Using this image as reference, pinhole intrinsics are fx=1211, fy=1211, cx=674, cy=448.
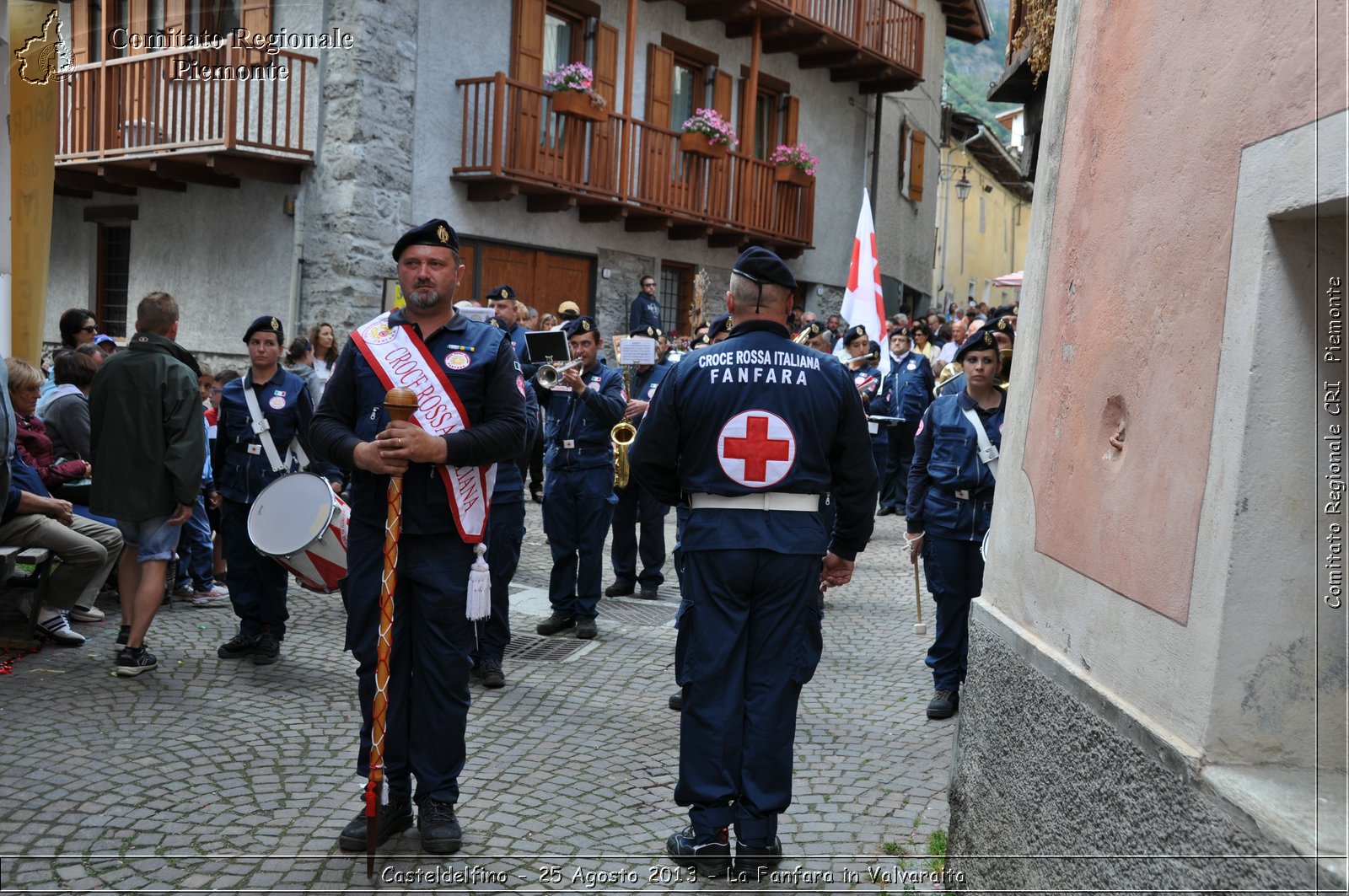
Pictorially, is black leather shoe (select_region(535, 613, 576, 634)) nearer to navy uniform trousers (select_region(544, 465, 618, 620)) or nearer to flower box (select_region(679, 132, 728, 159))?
navy uniform trousers (select_region(544, 465, 618, 620))

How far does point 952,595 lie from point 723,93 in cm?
1601

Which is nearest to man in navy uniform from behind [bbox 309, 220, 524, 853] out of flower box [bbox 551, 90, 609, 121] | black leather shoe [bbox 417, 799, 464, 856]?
black leather shoe [bbox 417, 799, 464, 856]

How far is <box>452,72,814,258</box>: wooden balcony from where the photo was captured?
51.8 ft

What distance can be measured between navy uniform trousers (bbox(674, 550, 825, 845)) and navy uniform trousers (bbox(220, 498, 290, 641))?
11.2 ft

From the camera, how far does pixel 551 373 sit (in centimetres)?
772

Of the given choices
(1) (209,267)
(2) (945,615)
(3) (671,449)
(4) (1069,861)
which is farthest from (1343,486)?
(1) (209,267)

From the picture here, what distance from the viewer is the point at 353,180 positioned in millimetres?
14562

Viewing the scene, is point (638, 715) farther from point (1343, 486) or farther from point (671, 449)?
point (1343, 486)

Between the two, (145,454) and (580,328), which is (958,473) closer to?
(580,328)

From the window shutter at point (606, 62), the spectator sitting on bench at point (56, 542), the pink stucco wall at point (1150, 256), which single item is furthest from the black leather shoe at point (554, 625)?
the window shutter at point (606, 62)

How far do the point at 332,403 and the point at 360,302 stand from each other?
35.8 feet

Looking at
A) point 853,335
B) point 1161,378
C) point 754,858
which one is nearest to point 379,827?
point 754,858

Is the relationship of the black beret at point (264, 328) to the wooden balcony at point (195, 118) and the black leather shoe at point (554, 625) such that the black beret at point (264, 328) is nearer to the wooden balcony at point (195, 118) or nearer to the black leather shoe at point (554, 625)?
the black leather shoe at point (554, 625)

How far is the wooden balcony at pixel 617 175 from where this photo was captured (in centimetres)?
1579
